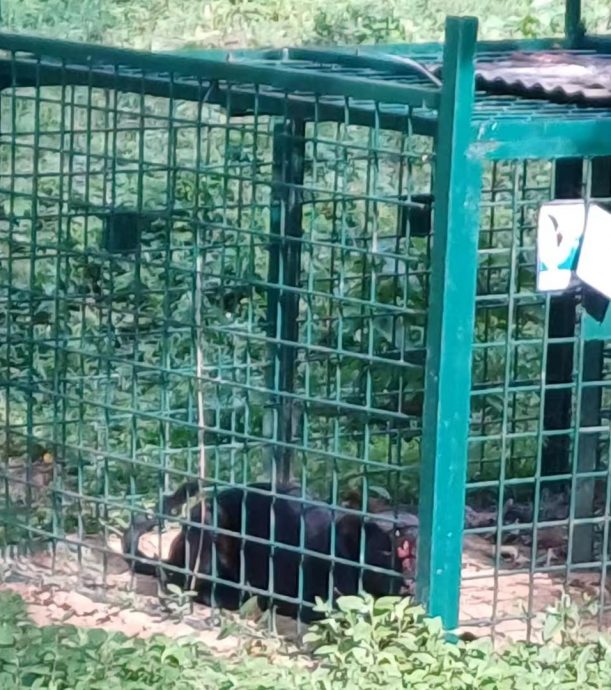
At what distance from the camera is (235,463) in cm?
633

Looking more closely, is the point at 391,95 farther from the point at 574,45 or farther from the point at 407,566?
the point at 574,45

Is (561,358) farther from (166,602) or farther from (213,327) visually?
(166,602)

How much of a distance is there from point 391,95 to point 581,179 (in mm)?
1818

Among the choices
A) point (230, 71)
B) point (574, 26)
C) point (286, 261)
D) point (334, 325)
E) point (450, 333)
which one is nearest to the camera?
point (450, 333)

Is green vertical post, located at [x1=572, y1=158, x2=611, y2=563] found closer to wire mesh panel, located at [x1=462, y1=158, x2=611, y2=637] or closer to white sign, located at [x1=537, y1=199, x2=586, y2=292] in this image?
wire mesh panel, located at [x1=462, y1=158, x2=611, y2=637]

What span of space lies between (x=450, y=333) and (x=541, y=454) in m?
1.23

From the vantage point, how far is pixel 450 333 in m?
4.34

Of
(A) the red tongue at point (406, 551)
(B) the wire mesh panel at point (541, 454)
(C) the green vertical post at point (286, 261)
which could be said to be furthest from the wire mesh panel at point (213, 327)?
(B) the wire mesh panel at point (541, 454)

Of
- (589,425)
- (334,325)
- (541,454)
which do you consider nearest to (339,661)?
(541,454)

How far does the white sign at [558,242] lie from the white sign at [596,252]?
2 centimetres

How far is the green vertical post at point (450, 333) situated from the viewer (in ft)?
13.9

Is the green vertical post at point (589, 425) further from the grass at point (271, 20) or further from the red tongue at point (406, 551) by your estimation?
the grass at point (271, 20)

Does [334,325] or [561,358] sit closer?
[561,358]

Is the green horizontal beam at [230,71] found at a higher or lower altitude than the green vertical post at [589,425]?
higher
